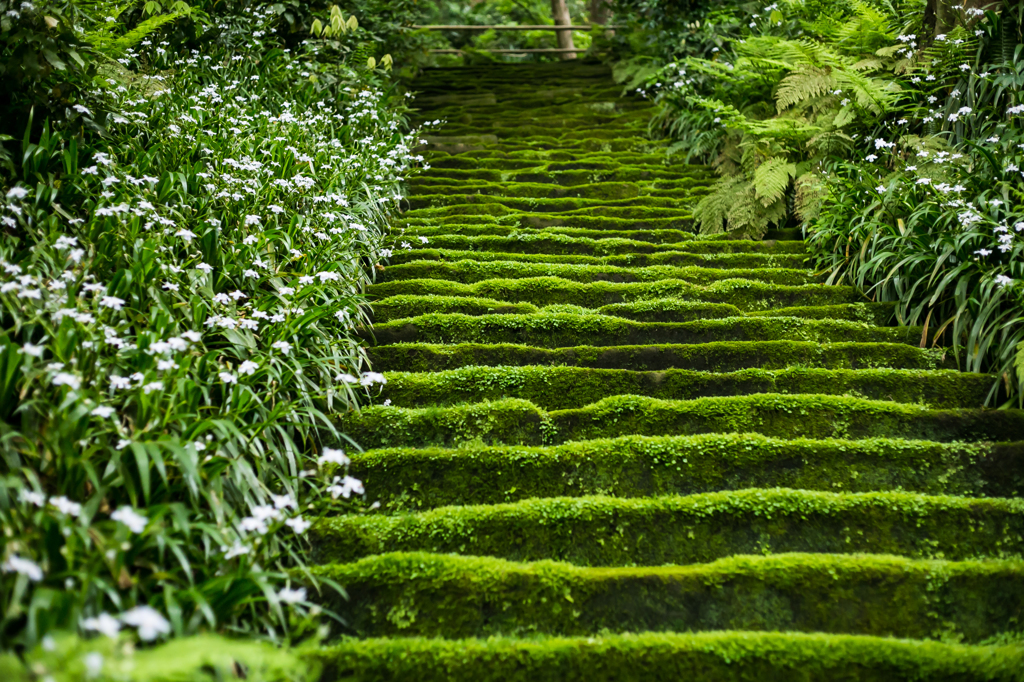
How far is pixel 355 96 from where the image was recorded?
5.46 meters

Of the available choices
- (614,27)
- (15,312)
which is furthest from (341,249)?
(614,27)

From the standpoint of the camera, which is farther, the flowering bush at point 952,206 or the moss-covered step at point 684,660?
the flowering bush at point 952,206

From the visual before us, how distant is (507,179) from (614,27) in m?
5.21

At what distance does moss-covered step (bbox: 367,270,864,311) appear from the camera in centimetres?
366

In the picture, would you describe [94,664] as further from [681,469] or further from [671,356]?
[671,356]

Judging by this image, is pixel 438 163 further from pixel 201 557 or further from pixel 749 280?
pixel 201 557

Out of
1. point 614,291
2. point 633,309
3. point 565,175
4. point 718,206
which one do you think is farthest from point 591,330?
point 565,175

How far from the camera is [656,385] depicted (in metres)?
2.84

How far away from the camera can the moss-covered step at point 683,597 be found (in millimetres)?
1776

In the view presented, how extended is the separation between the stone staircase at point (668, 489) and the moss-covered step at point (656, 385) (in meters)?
0.01

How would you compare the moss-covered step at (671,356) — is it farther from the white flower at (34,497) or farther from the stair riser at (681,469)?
the white flower at (34,497)

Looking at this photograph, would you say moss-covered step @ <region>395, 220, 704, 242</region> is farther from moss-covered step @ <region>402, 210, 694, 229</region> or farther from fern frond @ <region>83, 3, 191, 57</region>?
fern frond @ <region>83, 3, 191, 57</region>

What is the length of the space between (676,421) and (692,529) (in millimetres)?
605

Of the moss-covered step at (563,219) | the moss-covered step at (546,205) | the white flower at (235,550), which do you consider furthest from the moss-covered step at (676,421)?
the moss-covered step at (546,205)
